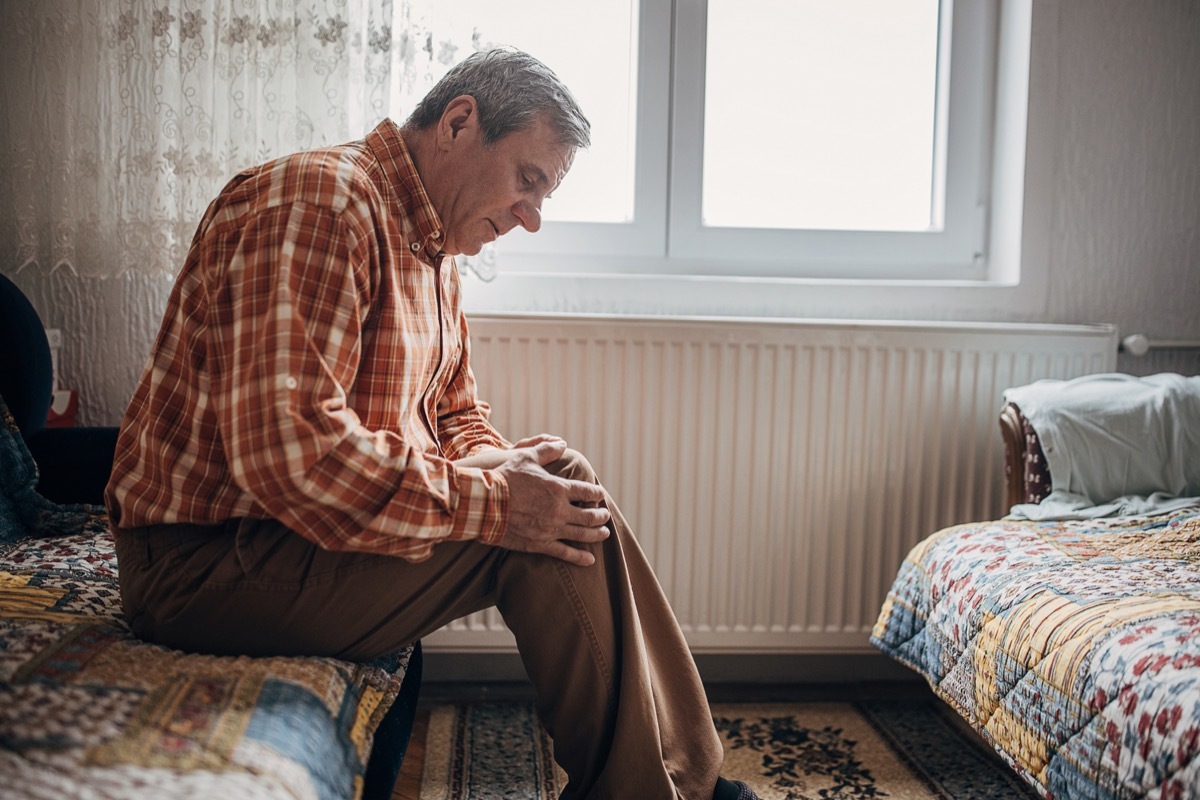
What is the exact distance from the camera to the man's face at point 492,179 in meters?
1.19

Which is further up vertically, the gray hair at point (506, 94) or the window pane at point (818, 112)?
the window pane at point (818, 112)

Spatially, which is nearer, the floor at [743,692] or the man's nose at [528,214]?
the man's nose at [528,214]

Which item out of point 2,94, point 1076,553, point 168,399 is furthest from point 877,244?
point 2,94

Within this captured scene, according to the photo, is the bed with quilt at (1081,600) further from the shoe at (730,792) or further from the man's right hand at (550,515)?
the man's right hand at (550,515)

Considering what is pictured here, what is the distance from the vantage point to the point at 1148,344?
6.75 ft

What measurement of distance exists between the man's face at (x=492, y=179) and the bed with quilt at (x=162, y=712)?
0.53 m

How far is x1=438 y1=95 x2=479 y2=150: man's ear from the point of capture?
1.18 m

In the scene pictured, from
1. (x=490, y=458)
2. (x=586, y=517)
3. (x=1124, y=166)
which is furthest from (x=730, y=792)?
(x=1124, y=166)

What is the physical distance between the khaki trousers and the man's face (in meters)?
0.41

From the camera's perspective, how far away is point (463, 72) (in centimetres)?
120

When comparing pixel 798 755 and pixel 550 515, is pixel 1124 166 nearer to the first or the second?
pixel 798 755

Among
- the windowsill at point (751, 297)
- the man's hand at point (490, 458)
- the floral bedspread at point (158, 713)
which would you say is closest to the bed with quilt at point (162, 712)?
the floral bedspread at point (158, 713)

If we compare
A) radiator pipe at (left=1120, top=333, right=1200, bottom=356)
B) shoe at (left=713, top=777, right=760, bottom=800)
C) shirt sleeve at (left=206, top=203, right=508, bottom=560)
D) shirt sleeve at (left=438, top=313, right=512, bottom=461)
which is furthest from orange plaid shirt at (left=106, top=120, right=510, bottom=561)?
radiator pipe at (left=1120, top=333, right=1200, bottom=356)

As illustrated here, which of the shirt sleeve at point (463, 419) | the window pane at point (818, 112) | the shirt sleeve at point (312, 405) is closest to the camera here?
the shirt sleeve at point (312, 405)
